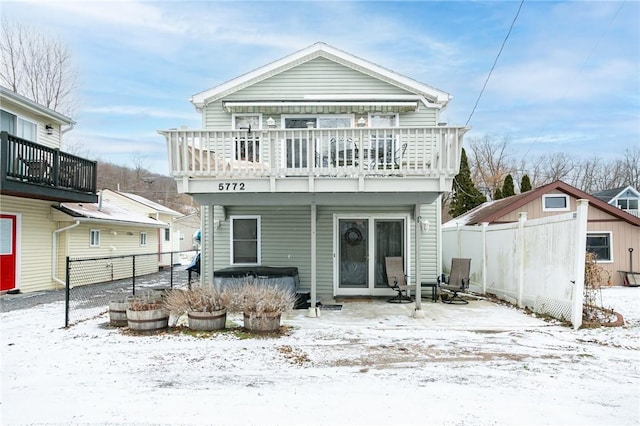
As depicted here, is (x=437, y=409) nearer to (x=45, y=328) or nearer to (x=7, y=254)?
(x=45, y=328)

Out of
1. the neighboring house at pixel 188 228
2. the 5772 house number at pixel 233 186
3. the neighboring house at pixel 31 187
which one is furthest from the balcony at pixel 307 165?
the neighboring house at pixel 188 228

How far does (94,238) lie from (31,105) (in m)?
4.80

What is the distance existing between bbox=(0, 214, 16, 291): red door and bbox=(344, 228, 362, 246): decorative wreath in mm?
8948

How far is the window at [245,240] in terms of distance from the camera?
10523 millimetres

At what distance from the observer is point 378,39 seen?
14.0m

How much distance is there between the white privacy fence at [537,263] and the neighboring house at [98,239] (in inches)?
342

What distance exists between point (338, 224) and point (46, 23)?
21211 millimetres

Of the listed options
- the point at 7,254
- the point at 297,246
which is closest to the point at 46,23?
the point at 7,254

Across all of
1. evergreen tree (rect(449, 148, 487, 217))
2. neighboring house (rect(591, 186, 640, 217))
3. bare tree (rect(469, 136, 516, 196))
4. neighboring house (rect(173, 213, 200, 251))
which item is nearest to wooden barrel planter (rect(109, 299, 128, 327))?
evergreen tree (rect(449, 148, 487, 217))

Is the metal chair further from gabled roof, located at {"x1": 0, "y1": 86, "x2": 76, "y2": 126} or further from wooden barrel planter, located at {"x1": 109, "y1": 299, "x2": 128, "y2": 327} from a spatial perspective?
gabled roof, located at {"x1": 0, "y1": 86, "x2": 76, "y2": 126}

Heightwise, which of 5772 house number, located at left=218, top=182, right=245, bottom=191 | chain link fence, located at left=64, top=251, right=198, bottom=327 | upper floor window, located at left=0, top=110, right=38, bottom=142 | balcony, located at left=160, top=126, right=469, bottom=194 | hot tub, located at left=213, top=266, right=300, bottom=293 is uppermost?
upper floor window, located at left=0, top=110, right=38, bottom=142

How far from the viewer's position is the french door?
10.4m

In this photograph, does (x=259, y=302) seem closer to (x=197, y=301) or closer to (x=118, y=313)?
(x=197, y=301)

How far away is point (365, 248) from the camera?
10492 mm
